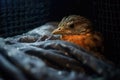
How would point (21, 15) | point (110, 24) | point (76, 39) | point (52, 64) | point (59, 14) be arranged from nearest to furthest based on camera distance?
point (52, 64) → point (76, 39) → point (110, 24) → point (21, 15) → point (59, 14)

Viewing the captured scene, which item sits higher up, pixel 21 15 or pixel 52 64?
pixel 21 15

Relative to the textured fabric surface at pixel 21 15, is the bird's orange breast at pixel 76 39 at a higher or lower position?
lower

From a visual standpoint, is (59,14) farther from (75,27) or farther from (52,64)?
(52,64)

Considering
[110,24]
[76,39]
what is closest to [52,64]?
[76,39]

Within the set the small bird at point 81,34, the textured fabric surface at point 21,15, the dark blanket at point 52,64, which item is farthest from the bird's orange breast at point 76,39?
the textured fabric surface at point 21,15

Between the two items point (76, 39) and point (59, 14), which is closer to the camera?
point (76, 39)

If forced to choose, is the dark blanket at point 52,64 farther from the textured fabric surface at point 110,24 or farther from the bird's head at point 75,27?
the textured fabric surface at point 110,24

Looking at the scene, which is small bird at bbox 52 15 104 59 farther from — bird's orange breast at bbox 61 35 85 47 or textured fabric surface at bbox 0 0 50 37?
textured fabric surface at bbox 0 0 50 37
